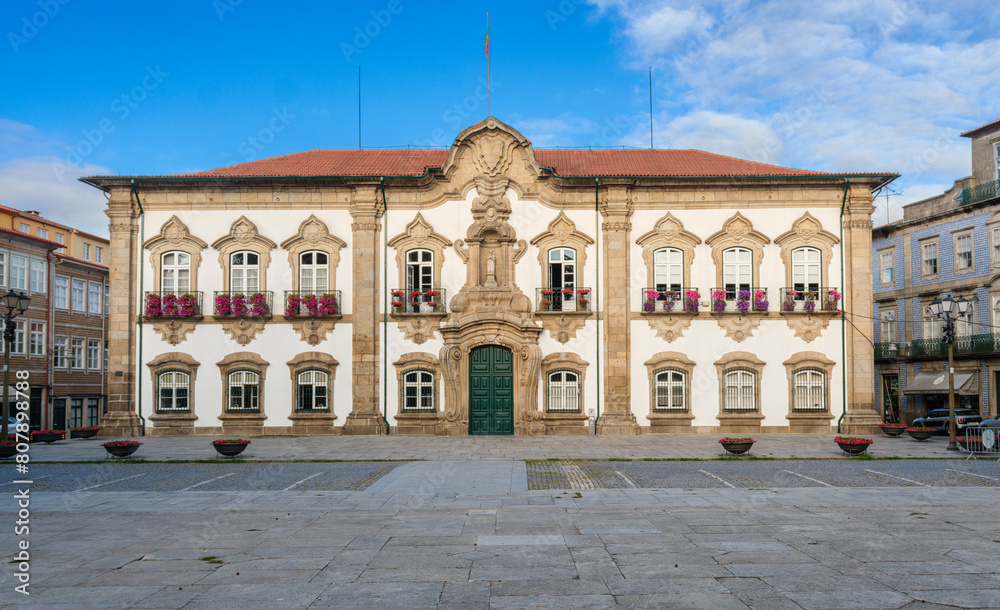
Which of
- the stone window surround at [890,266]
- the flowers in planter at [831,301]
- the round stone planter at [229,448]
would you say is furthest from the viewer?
the stone window surround at [890,266]

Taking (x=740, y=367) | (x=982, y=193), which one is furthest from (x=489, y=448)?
(x=982, y=193)

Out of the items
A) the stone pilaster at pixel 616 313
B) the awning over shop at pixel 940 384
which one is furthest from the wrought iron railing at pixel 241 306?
the awning over shop at pixel 940 384

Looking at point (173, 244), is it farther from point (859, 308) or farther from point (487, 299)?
point (859, 308)

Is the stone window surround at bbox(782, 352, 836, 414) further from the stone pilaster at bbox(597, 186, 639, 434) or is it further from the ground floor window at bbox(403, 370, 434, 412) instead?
the ground floor window at bbox(403, 370, 434, 412)

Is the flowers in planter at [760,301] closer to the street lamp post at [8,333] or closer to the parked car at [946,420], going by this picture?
the parked car at [946,420]

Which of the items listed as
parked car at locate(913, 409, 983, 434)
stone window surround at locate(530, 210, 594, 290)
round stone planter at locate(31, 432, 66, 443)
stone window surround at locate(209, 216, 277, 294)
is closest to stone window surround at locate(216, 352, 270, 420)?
stone window surround at locate(209, 216, 277, 294)

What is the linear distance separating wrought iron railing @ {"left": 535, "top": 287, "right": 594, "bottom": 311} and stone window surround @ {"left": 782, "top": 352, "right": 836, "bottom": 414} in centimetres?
788

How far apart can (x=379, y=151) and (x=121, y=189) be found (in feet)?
35.2

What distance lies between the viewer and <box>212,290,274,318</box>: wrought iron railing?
29.6 metres

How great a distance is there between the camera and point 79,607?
24.3 feet

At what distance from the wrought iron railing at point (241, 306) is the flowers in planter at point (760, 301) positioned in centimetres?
1834

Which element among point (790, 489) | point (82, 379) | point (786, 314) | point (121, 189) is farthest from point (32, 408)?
point (790, 489)

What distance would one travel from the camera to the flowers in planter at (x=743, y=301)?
29.7 meters

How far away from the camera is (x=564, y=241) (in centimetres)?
3009
